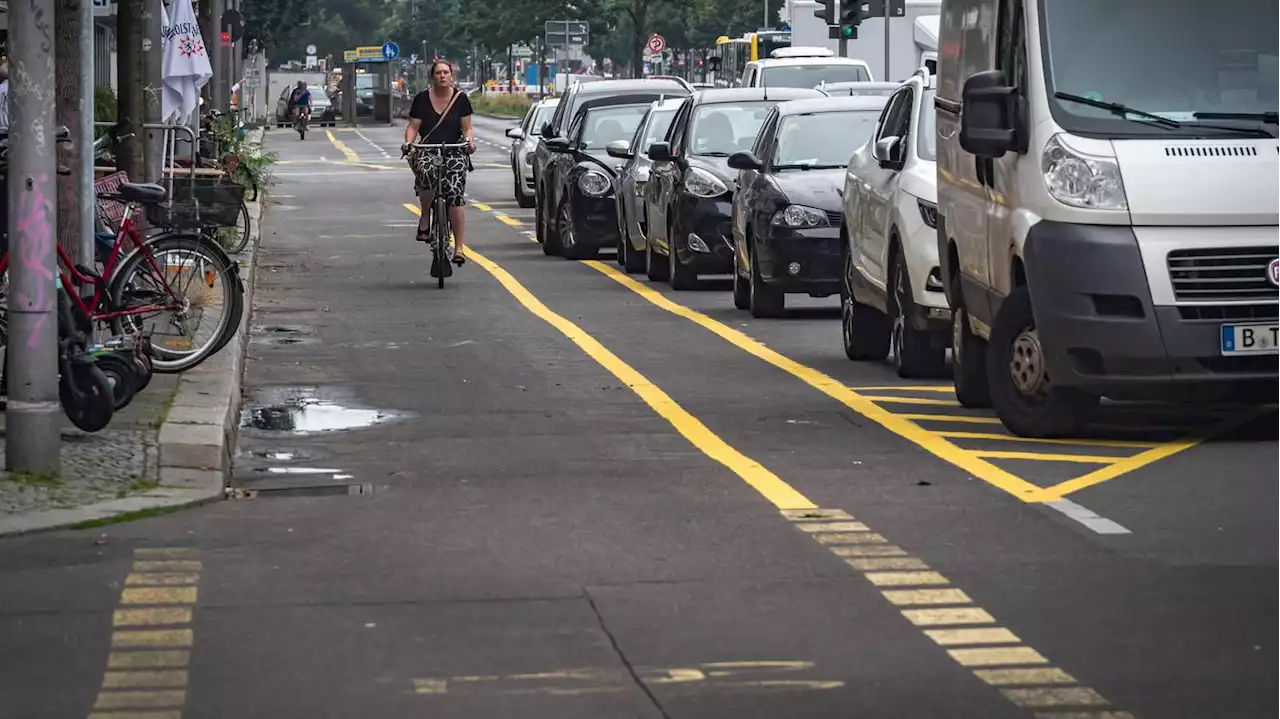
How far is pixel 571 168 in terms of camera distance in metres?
26.4

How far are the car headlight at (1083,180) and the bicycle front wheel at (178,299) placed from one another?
427 centimetres

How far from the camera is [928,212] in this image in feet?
47.5

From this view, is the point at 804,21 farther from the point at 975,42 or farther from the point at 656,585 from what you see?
the point at 656,585

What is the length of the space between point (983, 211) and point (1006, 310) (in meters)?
0.74

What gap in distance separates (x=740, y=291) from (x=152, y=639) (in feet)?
41.8

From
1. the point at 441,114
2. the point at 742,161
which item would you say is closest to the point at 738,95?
the point at 441,114

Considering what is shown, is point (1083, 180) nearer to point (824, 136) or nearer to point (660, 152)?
point (824, 136)

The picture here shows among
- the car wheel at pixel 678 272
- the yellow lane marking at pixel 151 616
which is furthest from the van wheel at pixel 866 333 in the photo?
the yellow lane marking at pixel 151 616

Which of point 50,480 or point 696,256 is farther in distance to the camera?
point 696,256

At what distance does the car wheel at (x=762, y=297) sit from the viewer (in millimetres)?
18703

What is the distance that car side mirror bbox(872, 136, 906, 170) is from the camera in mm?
15070

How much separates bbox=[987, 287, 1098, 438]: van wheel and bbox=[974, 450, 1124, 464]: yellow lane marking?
1.49 feet

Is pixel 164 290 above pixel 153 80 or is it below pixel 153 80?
below

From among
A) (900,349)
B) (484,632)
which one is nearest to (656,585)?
(484,632)
